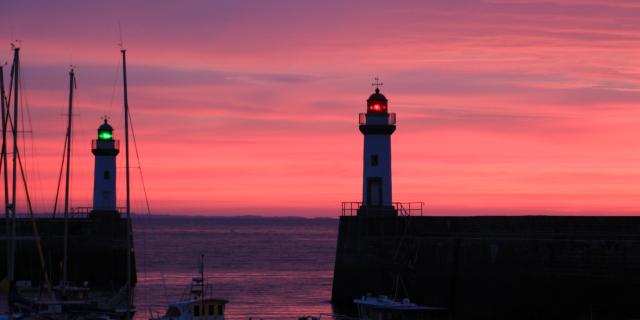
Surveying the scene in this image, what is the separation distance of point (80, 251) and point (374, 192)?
20721mm

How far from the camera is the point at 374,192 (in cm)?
5325

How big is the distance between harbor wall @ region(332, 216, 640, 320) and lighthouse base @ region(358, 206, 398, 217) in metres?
0.61

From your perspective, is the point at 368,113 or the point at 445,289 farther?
the point at 368,113

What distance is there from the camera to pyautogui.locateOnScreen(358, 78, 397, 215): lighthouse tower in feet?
175

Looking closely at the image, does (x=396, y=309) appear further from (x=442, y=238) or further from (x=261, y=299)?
(x=261, y=299)

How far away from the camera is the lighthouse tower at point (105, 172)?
66375 millimetres

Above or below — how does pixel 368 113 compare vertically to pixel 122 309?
above

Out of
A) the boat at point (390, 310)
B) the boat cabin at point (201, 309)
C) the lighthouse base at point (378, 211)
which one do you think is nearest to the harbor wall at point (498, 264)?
the lighthouse base at point (378, 211)

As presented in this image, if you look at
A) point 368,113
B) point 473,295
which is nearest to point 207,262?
point 368,113

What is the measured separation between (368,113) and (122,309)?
17150mm

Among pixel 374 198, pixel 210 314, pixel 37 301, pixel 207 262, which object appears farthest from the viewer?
pixel 207 262

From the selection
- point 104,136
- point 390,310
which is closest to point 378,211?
point 390,310

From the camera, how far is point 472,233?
48.4 meters

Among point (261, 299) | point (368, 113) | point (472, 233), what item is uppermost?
point (368, 113)
